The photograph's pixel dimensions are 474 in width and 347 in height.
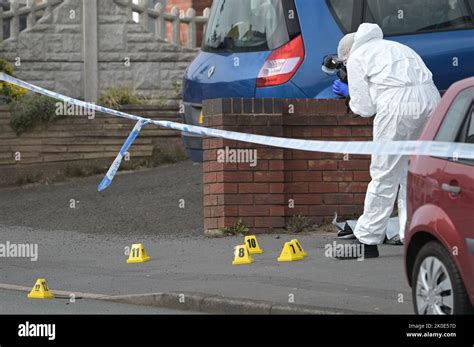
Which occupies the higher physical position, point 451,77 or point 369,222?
point 451,77

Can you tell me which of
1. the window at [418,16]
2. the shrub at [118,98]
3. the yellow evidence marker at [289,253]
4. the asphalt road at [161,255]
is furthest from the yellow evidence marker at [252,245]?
the shrub at [118,98]

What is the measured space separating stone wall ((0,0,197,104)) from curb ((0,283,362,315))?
997 cm

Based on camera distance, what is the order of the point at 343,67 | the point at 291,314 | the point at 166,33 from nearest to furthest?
the point at 291,314 → the point at 343,67 → the point at 166,33

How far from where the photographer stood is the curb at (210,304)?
9.01 meters

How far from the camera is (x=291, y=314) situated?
9.01 metres

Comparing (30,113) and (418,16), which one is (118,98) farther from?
(418,16)

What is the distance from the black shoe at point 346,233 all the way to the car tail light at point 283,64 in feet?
5.34

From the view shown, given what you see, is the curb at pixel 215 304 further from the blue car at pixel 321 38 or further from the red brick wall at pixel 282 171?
the blue car at pixel 321 38

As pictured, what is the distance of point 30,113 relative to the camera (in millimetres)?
17625

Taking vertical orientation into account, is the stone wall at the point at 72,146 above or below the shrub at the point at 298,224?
above

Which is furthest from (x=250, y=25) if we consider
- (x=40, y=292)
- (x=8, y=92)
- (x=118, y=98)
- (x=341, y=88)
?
(x=8, y=92)
